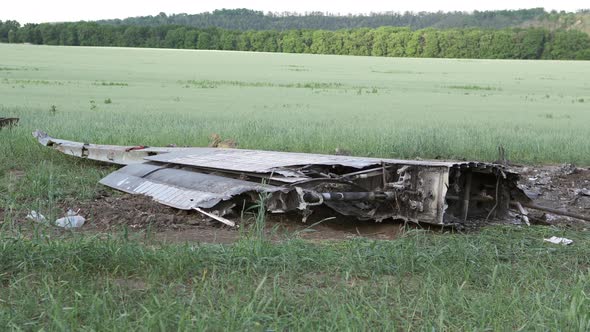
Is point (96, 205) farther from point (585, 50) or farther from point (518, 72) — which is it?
point (585, 50)

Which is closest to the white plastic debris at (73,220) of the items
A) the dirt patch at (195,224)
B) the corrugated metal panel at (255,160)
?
the dirt patch at (195,224)

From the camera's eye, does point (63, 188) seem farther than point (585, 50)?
No

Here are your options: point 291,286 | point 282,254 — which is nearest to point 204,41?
point 282,254

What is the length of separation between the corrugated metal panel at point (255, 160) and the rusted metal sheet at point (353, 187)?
0.01 meters

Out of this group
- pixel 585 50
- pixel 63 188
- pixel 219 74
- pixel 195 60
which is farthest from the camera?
pixel 585 50

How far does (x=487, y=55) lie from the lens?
2660 inches

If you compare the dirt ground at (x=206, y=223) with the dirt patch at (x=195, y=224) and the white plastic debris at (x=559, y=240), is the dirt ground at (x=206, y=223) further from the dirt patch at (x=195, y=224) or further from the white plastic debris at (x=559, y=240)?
the white plastic debris at (x=559, y=240)

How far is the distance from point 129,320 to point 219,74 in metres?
Answer: 35.6

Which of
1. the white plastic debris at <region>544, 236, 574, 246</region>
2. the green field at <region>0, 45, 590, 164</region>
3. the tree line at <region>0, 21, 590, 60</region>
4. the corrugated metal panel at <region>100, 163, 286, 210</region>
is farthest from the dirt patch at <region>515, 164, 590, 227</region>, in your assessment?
the tree line at <region>0, 21, 590, 60</region>

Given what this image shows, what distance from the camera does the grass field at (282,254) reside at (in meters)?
4.42

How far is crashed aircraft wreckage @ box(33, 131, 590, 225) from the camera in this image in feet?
23.9

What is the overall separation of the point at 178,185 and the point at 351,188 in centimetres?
189

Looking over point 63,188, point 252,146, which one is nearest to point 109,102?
point 252,146

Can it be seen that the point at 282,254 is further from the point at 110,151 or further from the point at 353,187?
the point at 110,151
